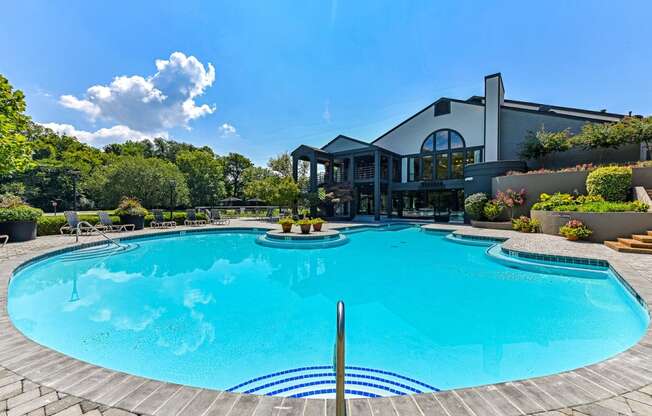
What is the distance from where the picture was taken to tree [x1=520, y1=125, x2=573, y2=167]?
625 inches

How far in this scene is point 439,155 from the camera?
21.9 metres

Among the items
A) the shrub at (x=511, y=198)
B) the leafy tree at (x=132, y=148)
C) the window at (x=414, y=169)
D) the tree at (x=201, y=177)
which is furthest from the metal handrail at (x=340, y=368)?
the leafy tree at (x=132, y=148)

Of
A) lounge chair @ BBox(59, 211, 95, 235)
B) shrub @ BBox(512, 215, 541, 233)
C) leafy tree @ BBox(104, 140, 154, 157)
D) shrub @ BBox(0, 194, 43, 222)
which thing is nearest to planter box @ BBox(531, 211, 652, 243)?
shrub @ BBox(512, 215, 541, 233)

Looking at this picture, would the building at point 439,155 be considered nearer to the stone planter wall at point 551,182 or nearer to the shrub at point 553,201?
the stone planter wall at point 551,182

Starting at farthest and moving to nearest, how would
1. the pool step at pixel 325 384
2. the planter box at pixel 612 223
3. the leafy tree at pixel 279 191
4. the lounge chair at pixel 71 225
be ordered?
the leafy tree at pixel 279 191
the lounge chair at pixel 71 225
the planter box at pixel 612 223
the pool step at pixel 325 384

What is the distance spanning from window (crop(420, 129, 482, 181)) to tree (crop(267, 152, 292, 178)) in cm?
1541

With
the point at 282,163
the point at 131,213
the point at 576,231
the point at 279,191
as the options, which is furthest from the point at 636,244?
the point at 282,163

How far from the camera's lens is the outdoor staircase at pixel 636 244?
817 cm

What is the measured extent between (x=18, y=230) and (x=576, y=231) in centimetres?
2061

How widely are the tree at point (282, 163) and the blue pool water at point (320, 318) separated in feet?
82.8

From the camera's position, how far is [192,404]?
1993mm

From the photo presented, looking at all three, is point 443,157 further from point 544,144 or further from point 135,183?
point 135,183

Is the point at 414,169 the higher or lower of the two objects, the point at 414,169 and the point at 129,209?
the higher

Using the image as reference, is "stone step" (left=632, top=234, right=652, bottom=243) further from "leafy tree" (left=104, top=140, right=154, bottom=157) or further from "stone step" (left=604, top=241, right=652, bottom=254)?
"leafy tree" (left=104, top=140, right=154, bottom=157)
